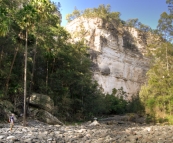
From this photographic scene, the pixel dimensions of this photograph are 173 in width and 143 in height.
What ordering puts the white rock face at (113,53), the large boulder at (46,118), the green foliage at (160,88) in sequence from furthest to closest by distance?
the white rock face at (113,53)
the green foliage at (160,88)
the large boulder at (46,118)

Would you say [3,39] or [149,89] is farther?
[149,89]

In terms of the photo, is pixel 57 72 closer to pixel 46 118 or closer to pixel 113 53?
pixel 46 118

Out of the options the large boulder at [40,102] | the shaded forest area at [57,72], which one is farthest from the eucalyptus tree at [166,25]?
the large boulder at [40,102]

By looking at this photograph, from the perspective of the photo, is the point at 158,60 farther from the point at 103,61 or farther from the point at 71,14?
the point at 71,14

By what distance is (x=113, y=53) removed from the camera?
5450 cm

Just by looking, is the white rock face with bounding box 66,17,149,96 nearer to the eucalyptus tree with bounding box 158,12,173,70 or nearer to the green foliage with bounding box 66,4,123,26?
the green foliage with bounding box 66,4,123,26

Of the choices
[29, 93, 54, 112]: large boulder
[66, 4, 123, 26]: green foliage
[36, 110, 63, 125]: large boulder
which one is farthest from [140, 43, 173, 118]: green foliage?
[66, 4, 123, 26]: green foliage

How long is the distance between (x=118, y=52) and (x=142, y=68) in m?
7.53

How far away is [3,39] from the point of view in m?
20.3

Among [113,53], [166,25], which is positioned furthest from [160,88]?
[113,53]

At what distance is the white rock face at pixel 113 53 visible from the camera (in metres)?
51.7

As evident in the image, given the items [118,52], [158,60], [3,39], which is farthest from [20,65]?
[118,52]

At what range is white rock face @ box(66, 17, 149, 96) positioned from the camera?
5169cm

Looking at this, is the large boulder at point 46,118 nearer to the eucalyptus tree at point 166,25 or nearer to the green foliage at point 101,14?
the eucalyptus tree at point 166,25
